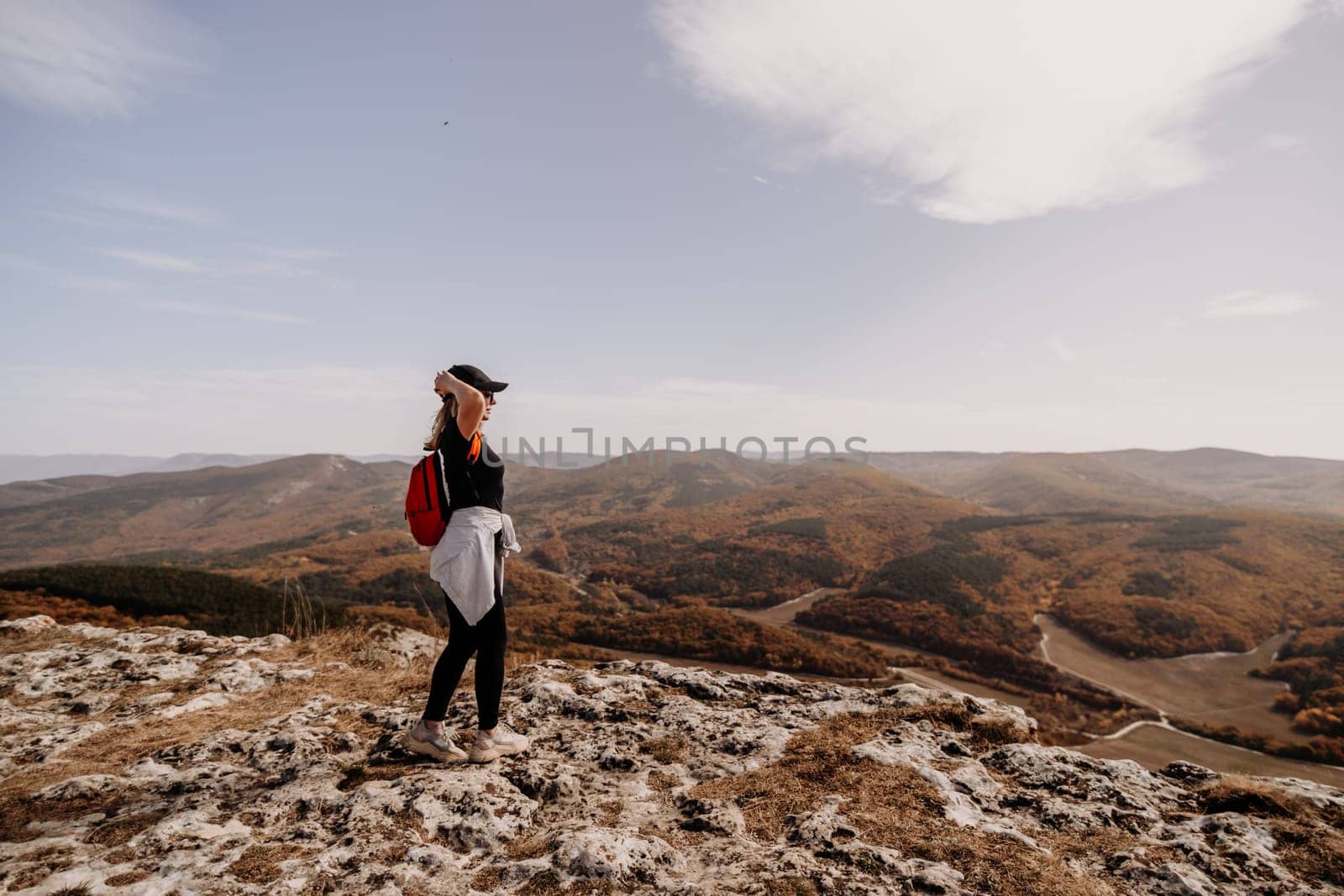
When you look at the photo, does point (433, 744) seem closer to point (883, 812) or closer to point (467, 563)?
point (467, 563)

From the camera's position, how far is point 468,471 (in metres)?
4.52

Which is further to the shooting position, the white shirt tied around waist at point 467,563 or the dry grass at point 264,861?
the white shirt tied around waist at point 467,563

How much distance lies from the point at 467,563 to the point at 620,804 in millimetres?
2207

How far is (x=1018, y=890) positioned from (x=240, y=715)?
7248 millimetres

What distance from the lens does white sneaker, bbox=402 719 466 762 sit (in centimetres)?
457

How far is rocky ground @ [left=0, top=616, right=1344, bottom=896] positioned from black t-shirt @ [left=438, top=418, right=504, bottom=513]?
7.09 feet

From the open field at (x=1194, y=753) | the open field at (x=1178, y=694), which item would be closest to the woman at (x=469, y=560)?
the open field at (x=1178, y=694)

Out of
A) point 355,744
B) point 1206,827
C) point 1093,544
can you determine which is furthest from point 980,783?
point 1093,544

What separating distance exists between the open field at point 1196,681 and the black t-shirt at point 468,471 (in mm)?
75578

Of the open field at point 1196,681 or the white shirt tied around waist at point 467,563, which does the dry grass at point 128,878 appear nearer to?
the white shirt tied around waist at point 467,563

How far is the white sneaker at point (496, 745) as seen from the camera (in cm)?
454

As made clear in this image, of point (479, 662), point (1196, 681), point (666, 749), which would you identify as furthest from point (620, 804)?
point (1196, 681)

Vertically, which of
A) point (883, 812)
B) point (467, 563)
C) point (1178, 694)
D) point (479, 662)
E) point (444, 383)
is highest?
point (444, 383)

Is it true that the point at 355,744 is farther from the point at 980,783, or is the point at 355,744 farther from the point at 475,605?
the point at 980,783
